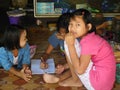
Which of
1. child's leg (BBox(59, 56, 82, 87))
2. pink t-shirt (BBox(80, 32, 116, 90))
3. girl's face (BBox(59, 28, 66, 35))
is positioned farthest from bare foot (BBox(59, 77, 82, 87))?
girl's face (BBox(59, 28, 66, 35))

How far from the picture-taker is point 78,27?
1.47 meters

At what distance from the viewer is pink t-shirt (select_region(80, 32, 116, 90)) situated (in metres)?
1.44

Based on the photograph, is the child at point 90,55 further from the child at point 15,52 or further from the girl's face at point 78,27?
the child at point 15,52

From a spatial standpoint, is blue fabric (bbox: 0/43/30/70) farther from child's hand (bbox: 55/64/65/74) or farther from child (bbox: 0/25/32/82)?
child's hand (bbox: 55/64/65/74)

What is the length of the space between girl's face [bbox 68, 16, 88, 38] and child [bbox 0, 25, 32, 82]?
15.4 inches

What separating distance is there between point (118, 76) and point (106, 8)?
1.18 meters

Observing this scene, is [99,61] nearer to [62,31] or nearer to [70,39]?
[70,39]

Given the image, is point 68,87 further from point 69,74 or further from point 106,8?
point 106,8

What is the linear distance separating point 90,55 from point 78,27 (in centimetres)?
18

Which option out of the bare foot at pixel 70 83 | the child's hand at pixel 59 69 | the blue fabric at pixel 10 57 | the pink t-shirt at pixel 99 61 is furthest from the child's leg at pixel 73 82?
the blue fabric at pixel 10 57

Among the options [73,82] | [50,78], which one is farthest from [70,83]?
[50,78]

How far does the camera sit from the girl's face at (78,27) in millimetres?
1467

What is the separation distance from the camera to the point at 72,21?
1477 millimetres

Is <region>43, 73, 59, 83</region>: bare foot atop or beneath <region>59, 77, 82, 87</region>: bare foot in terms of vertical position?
atop
